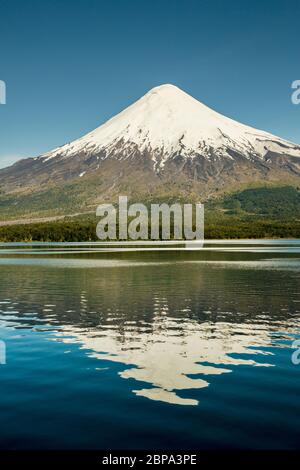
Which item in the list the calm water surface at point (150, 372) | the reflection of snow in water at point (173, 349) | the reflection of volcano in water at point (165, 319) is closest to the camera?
the calm water surface at point (150, 372)

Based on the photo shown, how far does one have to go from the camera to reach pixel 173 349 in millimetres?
23000

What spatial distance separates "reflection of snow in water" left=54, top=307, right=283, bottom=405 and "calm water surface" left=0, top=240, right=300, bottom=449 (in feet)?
0.17

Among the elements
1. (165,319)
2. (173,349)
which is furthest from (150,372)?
(165,319)

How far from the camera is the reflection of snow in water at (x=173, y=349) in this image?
18.1 metres

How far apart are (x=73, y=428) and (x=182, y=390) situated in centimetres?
439

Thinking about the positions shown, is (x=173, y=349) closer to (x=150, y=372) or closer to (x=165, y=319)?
(x=150, y=372)

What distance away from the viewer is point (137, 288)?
46344 millimetres

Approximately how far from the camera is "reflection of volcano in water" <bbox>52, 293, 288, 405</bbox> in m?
18.1

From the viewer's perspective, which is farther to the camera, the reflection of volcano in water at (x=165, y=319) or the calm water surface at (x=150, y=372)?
the reflection of volcano in water at (x=165, y=319)

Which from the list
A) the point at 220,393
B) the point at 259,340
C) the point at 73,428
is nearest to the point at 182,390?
the point at 220,393

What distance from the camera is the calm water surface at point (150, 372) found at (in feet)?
44.2

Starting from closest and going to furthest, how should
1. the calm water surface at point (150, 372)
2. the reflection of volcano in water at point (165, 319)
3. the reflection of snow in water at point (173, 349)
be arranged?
the calm water surface at point (150, 372), the reflection of snow in water at point (173, 349), the reflection of volcano in water at point (165, 319)

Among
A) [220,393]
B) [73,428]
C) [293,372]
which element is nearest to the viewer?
[73,428]

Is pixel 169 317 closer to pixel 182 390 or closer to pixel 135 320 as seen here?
pixel 135 320
